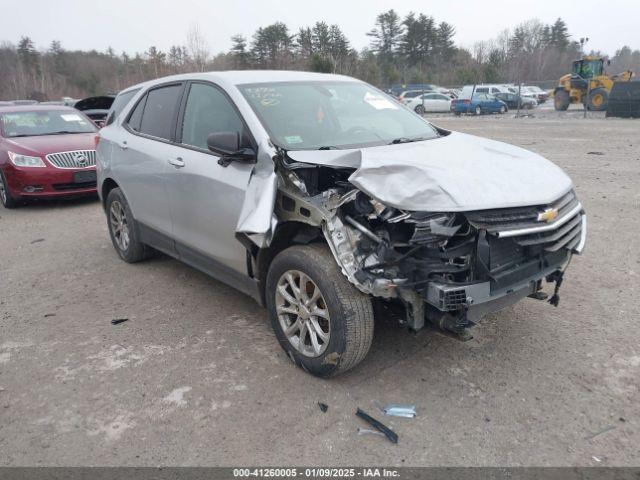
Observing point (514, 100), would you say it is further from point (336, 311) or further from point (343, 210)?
point (336, 311)

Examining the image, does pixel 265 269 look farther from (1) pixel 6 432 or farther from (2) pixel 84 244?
(2) pixel 84 244

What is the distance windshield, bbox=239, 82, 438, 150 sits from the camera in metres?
3.75

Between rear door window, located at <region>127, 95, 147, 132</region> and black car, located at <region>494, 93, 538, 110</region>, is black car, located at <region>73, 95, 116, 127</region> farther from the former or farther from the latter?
black car, located at <region>494, 93, 538, 110</region>

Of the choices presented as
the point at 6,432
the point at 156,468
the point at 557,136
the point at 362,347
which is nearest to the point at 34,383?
the point at 6,432

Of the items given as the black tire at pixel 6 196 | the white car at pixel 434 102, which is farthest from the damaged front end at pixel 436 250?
the white car at pixel 434 102

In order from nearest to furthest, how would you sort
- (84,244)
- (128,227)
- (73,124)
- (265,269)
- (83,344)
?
(265,269) < (83,344) < (128,227) < (84,244) < (73,124)

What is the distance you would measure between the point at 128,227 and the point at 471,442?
4.06 meters

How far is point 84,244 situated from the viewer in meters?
6.61

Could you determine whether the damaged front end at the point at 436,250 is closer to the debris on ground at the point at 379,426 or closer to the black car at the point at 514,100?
the debris on ground at the point at 379,426

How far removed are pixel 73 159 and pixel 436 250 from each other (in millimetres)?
7515

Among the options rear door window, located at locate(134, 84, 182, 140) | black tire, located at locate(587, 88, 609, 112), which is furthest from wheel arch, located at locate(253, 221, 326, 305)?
black tire, located at locate(587, 88, 609, 112)

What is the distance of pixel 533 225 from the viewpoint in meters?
3.00

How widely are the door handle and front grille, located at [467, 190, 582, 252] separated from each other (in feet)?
8.00

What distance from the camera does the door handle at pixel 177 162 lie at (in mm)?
4234
